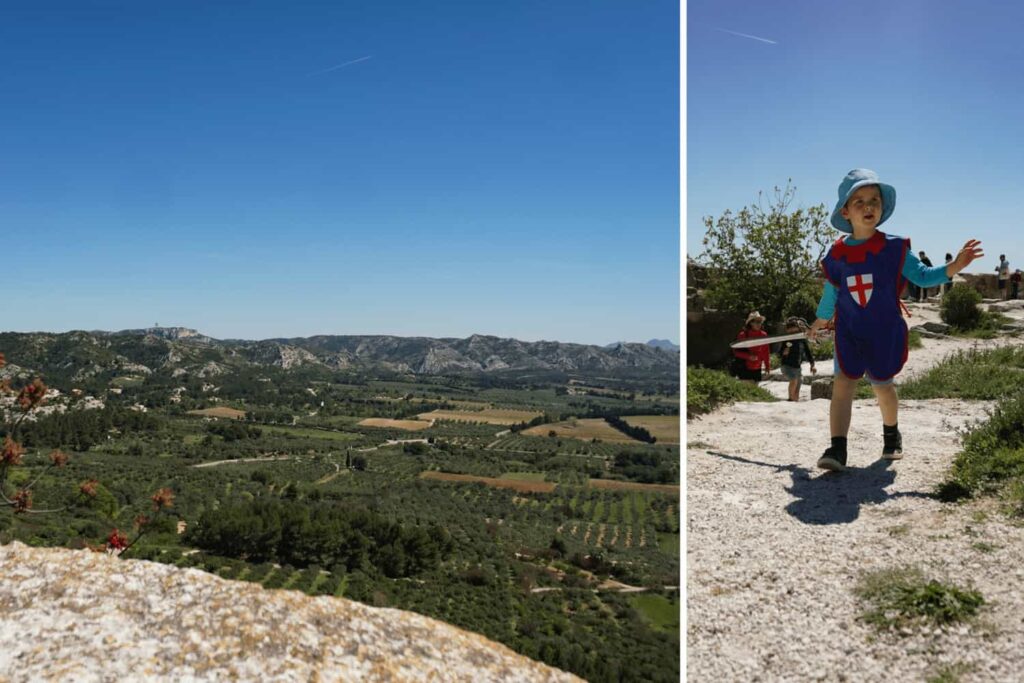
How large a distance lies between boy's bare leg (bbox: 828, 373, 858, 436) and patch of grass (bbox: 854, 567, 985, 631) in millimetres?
469

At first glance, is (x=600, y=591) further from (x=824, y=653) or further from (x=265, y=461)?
(x=824, y=653)

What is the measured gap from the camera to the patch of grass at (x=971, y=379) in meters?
2.21

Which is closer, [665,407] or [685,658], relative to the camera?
[685,658]

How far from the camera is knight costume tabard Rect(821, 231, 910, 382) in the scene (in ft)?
6.48

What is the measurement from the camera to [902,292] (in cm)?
201

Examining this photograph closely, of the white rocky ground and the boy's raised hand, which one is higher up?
the boy's raised hand

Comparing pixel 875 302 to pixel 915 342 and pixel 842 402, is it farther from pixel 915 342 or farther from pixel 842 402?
pixel 915 342

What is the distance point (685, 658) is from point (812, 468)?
814mm

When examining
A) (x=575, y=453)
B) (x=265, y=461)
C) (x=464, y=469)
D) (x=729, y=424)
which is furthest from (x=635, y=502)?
(x=729, y=424)

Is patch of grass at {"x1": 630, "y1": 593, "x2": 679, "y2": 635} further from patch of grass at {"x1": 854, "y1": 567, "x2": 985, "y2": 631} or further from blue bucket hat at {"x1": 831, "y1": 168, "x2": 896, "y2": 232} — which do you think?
blue bucket hat at {"x1": 831, "y1": 168, "x2": 896, "y2": 232}

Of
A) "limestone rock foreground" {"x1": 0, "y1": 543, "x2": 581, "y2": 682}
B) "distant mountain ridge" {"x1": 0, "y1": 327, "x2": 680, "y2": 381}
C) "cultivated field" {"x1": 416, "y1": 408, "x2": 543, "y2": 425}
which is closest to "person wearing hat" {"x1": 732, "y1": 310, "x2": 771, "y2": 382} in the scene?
"limestone rock foreground" {"x1": 0, "y1": 543, "x2": 581, "y2": 682}

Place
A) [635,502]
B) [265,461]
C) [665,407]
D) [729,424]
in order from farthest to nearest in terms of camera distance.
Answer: [665,407] < [635,502] < [265,461] < [729,424]

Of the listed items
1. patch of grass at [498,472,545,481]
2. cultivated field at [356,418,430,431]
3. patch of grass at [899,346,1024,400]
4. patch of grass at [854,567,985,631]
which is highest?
patch of grass at [899,346,1024,400]

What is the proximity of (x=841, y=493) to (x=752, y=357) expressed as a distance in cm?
81
